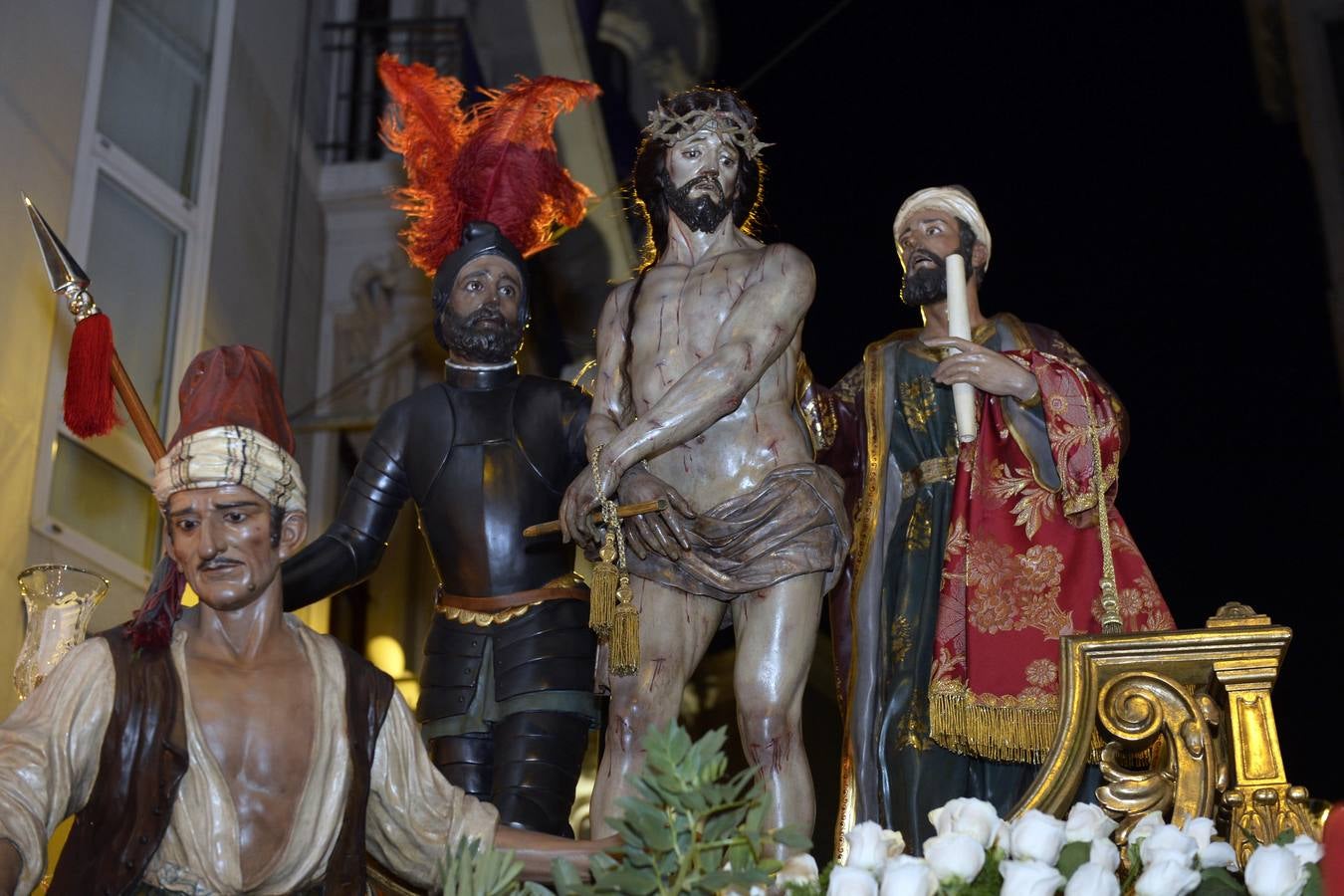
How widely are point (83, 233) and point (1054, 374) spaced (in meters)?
3.34

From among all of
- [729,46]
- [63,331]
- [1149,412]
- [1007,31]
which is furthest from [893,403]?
[729,46]

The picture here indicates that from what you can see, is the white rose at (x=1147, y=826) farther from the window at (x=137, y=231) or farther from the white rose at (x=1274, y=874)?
the window at (x=137, y=231)

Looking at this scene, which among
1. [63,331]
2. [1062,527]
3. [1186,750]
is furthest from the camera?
[63,331]

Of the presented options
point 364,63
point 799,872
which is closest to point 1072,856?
point 799,872

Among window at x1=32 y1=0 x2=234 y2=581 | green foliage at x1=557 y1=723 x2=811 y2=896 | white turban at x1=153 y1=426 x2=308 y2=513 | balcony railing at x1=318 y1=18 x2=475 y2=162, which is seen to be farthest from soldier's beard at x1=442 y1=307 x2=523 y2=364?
balcony railing at x1=318 y1=18 x2=475 y2=162

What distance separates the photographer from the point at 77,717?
2.73 metres

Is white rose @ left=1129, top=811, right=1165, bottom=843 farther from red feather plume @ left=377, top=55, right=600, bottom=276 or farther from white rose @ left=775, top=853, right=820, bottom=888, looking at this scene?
red feather plume @ left=377, top=55, right=600, bottom=276

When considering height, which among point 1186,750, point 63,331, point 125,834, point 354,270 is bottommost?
point 125,834

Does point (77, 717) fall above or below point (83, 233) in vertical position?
below

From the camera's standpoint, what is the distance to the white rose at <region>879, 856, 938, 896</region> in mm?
2268

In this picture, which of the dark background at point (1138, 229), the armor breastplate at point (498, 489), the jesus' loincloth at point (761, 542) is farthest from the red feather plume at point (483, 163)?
the dark background at point (1138, 229)

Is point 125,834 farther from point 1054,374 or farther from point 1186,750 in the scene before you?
point 1054,374

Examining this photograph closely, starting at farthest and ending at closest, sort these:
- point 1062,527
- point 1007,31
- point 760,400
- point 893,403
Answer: point 1007,31 → point 893,403 → point 1062,527 → point 760,400

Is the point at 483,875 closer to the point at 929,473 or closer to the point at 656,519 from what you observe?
the point at 656,519
